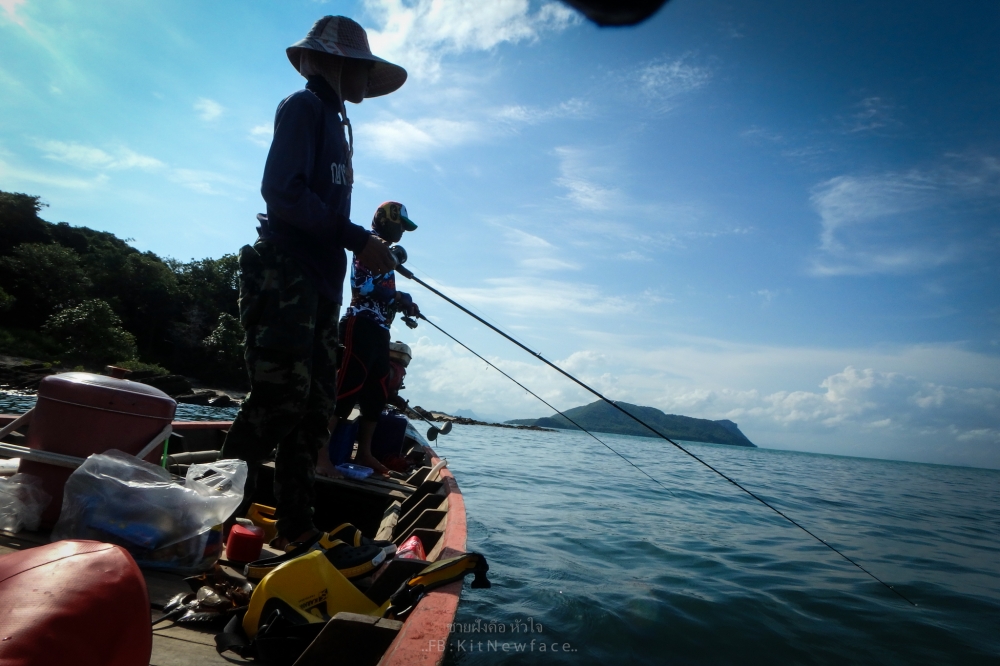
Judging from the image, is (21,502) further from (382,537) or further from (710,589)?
(710,589)

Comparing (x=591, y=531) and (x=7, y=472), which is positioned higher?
(x=7, y=472)

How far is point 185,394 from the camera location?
32.9 m

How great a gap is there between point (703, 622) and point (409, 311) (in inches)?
132

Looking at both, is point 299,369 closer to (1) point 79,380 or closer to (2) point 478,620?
(1) point 79,380

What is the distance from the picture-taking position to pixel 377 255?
9.09 feet

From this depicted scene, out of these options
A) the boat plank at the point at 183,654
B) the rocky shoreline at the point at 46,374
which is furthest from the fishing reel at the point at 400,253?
the rocky shoreline at the point at 46,374

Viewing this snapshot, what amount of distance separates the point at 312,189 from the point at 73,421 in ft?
4.61

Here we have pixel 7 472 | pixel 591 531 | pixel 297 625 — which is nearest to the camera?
pixel 297 625

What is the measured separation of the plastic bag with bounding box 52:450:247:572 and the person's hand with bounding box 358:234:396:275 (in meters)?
1.09

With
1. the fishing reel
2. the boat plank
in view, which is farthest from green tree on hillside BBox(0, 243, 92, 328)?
the boat plank

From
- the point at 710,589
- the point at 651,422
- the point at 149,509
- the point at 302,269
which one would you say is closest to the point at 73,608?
the point at 149,509

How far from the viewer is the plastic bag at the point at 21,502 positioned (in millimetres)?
2197

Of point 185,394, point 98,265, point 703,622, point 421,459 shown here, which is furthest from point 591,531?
point 98,265

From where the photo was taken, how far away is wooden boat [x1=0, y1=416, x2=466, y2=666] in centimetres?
155
